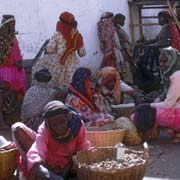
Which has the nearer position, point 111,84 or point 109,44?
point 111,84

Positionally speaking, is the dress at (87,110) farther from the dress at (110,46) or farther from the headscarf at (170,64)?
the dress at (110,46)

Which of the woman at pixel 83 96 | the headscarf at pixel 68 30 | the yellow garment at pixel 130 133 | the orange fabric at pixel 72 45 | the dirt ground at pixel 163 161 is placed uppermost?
the headscarf at pixel 68 30

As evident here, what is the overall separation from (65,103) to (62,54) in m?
1.78

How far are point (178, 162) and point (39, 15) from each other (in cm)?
505

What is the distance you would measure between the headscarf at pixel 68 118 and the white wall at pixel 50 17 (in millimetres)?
4633

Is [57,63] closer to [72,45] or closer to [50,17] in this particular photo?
[72,45]

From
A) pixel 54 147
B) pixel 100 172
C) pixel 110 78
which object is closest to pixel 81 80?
pixel 110 78

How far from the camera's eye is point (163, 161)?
5.92 meters

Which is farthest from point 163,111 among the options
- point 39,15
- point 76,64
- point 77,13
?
point 77,13

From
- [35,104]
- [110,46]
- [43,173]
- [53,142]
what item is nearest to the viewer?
[43,173]

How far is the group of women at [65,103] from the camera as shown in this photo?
15.2ft

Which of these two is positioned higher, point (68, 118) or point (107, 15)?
point (107, 15)

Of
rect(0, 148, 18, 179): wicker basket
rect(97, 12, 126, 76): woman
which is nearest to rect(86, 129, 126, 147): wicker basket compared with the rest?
rect(0, 148, 18, 179): wicker basket

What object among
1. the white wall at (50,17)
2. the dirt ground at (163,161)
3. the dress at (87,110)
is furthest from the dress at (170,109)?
the white wall at (50,17)
